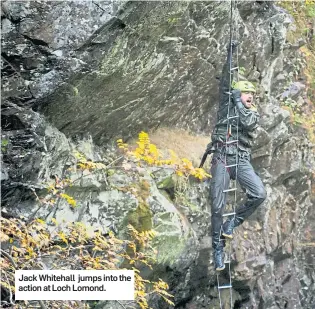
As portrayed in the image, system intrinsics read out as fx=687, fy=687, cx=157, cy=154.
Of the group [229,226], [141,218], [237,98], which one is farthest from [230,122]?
A: [141,218]

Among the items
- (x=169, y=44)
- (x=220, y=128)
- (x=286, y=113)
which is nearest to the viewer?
(x=220, y=128)

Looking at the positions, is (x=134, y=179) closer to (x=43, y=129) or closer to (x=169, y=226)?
(x=169, y=226)

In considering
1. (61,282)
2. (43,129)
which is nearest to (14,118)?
(43,129)

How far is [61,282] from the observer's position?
25.1ft

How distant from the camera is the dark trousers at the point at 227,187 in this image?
9375mm

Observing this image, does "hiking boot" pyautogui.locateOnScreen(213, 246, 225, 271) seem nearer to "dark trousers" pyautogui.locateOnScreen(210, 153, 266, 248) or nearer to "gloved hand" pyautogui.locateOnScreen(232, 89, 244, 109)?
"dark trousers" pyautogui.locateOnScreen(210, 153, 266, 248)

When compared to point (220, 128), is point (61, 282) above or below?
below

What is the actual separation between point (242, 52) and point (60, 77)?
452 centimetres

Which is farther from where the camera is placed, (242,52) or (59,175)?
(242,52)

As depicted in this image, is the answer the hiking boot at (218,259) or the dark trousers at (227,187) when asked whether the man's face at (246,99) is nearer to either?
the dark trousers at (227,187)

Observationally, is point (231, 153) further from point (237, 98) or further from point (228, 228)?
point (228, 228)

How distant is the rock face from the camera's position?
887 centimetres

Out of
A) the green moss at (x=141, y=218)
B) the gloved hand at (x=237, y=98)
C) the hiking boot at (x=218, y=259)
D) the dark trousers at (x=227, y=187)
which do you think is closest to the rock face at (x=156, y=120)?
the green moss at (x=141, y=218)

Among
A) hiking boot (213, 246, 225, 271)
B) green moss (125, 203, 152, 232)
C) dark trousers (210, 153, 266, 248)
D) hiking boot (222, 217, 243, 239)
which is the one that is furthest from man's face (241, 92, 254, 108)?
green moss (125, 203, 152, 232)
